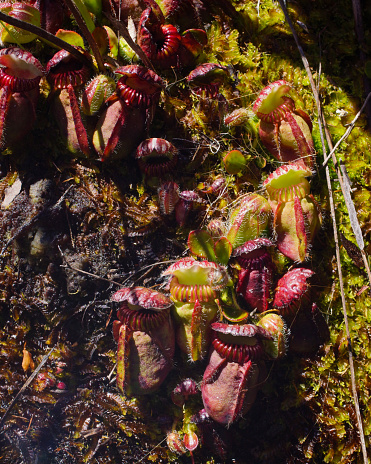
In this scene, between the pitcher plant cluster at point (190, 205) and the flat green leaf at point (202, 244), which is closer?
the pitcher plant cluster at point (190, 205)

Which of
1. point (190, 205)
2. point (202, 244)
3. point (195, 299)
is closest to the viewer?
point (195, 299)

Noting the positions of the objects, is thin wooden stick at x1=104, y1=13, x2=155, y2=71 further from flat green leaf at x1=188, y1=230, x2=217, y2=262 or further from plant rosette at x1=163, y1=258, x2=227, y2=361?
plant rosette at x1=163, y1=258, x2=227, y2=361

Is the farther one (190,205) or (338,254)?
(190,205)

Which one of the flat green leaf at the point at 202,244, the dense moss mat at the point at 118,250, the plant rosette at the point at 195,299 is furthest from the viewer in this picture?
the dense moss mat at the point at 118,250

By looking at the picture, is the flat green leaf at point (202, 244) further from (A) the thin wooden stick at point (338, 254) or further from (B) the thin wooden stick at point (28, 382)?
(B) the thin wooden stick at point (28, 382)

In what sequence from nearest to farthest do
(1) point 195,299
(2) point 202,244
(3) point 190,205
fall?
(1) point 195,299, (2) point 202,244, (3) point 190,205

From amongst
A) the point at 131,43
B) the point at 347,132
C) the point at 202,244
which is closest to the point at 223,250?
the point at 202,244

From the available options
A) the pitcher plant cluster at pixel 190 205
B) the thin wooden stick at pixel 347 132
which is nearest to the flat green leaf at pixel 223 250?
the pitcher plant cluster at pixel 190 205

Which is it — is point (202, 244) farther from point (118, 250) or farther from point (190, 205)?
point (118, 250)

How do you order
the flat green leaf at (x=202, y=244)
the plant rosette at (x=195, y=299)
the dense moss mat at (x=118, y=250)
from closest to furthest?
1. the plant rosette at (x=195, y=299)
2. the flat green leaf at (x=202, y=244)
3. the dense moss mat at (x=118, y=250)

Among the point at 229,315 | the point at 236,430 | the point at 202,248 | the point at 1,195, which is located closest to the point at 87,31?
the point at 1,195

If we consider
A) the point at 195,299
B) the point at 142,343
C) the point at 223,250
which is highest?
the point at 223,250

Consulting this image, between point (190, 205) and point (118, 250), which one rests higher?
point (190, 205)
